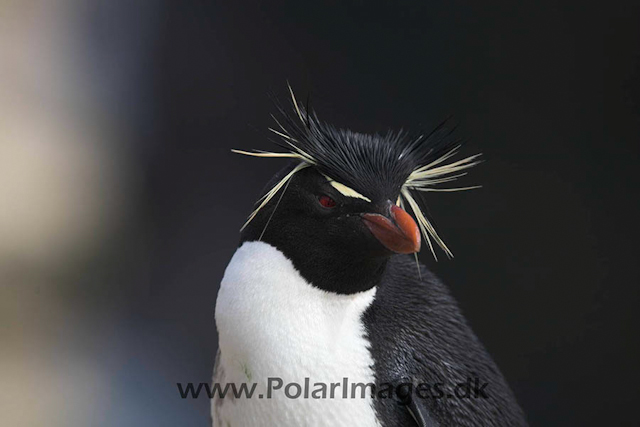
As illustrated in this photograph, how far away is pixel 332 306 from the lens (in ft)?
3.04

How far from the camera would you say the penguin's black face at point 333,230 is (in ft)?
2.78

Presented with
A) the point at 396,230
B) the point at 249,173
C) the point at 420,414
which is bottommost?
the point at 420,414

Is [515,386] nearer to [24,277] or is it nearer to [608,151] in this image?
[608,151]

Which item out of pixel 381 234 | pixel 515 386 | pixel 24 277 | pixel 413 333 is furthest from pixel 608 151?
pixel 24 277

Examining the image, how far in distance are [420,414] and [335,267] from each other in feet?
0.73

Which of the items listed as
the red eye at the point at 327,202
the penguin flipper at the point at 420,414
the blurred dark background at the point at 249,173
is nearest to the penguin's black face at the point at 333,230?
the red eye at the point at 327,202

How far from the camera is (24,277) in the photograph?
171cm

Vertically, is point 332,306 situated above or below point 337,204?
below

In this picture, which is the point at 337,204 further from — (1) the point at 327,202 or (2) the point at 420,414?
(2) the point at 420,414

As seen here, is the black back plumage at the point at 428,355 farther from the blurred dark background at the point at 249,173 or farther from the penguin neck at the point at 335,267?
the blurred dark background at the point at 249,173

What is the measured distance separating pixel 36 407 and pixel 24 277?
12.4 inches

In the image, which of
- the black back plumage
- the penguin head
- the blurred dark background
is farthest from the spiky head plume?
the blurred dark background

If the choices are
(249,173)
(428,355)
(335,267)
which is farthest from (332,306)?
(249,173)

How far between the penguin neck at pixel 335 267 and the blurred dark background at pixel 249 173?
81cm
